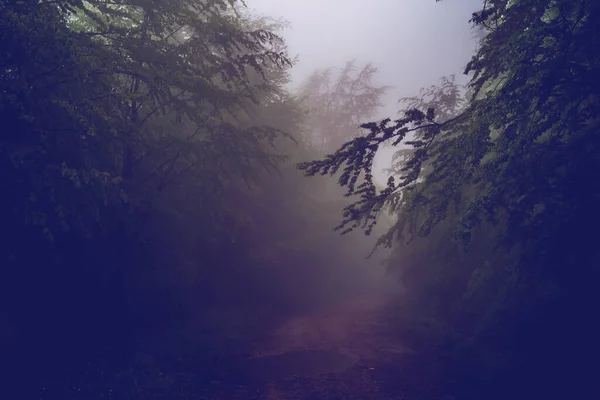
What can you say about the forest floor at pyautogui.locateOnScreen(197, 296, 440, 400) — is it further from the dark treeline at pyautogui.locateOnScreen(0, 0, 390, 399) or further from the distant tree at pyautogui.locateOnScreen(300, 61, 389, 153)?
the distant tree at pyautogui.locateOnScreen(300, 61, 389, 153)

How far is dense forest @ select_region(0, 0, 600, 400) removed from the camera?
24.9ft

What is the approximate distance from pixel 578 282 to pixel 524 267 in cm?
103

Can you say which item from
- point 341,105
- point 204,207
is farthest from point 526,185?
point 341,105

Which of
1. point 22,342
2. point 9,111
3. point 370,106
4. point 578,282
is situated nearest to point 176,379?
point 22,342

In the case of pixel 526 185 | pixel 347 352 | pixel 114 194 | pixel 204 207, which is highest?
pixel 204 207

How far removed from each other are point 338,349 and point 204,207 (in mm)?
6427

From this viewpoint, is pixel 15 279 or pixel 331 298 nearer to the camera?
pixel 15 279

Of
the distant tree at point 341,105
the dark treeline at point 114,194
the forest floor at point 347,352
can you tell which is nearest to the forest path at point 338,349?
the forest floor at point 347,352

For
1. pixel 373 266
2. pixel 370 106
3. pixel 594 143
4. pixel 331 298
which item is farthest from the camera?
pixel 370 106

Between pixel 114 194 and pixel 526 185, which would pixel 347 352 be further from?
pixel 114 194

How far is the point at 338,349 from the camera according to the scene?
14039mm

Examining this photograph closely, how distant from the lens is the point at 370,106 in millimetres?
42250

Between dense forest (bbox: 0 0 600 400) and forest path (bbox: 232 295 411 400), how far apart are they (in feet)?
1.15

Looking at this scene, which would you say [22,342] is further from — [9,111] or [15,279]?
[9,111]
